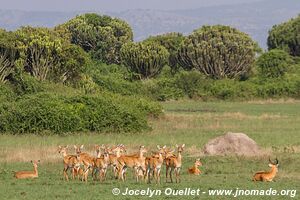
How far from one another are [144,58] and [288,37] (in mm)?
35408

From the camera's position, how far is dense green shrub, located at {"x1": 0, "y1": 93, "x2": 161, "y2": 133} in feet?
153

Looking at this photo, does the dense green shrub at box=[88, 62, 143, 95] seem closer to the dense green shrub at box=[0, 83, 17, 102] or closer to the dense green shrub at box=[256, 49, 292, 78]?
the dense green shrub at box=[0, 83, 17, 102]

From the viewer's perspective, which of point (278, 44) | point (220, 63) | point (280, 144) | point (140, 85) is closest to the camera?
point (280, 144)

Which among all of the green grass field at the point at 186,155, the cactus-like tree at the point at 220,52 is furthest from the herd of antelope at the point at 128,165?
the cactus-like tree at the point at 220,52

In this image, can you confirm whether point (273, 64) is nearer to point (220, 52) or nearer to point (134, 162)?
point (220, 52)

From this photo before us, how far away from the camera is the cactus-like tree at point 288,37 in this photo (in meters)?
123

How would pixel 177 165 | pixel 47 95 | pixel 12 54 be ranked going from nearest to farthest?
pixel 177 165
pixel 47 95
pixel 12 54

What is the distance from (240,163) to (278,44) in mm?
98018

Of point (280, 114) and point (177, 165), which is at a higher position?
point (177, 165)

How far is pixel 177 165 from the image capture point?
2534cm

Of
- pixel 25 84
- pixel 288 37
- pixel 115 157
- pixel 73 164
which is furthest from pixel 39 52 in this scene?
pixel 288 37

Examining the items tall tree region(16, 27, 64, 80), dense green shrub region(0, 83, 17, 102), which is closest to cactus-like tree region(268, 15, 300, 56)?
tall tree region(16, 27, 64, 80)

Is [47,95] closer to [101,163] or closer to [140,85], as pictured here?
[101,163]

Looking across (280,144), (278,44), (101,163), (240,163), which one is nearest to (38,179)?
(101,163)
